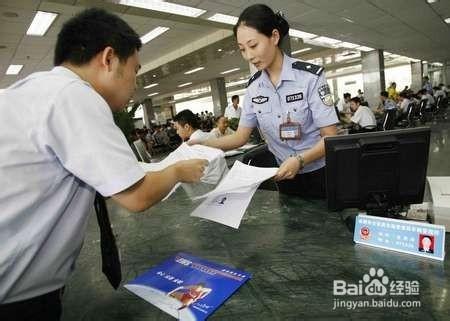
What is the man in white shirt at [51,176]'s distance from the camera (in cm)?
67

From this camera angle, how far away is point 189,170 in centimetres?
93

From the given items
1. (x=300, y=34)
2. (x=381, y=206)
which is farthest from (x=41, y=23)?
(x=381, y=206)

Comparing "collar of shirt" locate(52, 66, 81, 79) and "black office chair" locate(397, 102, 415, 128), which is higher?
"collar of shirt" locate(52, 66, 81, 79)

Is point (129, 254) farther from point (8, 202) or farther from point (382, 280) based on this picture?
point (382, 280)

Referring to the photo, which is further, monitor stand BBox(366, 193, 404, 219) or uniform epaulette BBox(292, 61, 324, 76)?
uniform epaulette BBox(292, 61, 324, 76)

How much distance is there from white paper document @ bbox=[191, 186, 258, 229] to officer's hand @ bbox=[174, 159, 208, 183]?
17 centimetres

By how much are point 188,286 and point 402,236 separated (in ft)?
1.97

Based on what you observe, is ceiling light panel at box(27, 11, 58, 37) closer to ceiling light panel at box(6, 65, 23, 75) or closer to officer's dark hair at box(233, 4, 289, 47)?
ceiling light panel at box(6, 65, 23, 75)

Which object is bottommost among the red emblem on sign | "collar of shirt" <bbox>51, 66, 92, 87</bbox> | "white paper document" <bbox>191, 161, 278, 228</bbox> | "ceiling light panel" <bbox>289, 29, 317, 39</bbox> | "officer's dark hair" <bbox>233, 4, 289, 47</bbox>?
the red emblem on sign

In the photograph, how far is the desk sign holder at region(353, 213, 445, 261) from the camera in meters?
0.84

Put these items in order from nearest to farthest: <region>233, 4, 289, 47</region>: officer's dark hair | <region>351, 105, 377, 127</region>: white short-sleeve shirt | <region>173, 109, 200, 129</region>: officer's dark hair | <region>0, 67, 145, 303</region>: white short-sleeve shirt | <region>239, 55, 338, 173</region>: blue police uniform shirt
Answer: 1. <region>0, 67, 145, 303</region>: white short-sleeve shirt
2. <region>233, 4, 289, 47</region>: officer's dark hair
3. <region>239, 55, 338, 173</region>: blue police uniform shirt
4. <region>173, 109, 200, 129</region>: officer's dark hair
5. <region>351, 105, 377, 127</region>: white short-sleeve shirt

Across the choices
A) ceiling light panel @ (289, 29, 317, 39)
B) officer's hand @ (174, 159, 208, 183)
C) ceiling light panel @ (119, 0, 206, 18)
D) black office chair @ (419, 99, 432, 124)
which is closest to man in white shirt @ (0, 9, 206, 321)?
officer's hand @ (174, 159, 208, 183)

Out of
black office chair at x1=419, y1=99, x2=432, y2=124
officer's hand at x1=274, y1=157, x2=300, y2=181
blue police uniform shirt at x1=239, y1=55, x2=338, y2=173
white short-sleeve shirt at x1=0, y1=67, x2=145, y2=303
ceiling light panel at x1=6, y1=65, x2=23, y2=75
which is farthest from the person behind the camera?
black office chair at x1=419, y1=99, x2=432, y2=124

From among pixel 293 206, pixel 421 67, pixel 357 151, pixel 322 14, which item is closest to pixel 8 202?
pixel 357 151
